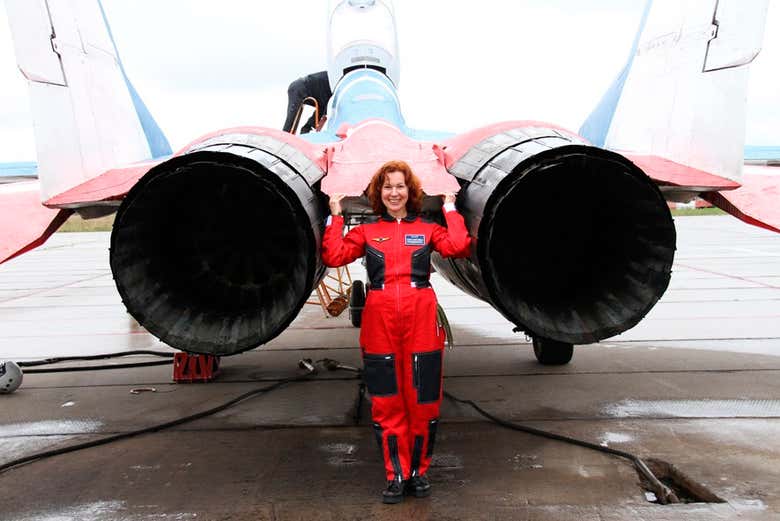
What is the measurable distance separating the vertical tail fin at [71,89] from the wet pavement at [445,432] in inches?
69.7

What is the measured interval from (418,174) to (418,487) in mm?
1540

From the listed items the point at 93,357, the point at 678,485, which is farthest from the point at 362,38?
the point at 678,485

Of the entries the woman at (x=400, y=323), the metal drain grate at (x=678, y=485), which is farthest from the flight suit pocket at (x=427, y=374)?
the metal drain grate at (x=678, y=485)

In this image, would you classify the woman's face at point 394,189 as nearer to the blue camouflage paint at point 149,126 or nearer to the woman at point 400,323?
the woman at point 400,323

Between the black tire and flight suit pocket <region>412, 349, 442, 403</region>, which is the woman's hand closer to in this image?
flight suit pocket <region>412, 349, 442, 403</region>

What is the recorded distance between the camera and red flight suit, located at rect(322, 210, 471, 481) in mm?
3424

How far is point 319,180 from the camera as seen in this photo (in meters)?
3.40

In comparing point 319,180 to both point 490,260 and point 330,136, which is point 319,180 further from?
point 330,136

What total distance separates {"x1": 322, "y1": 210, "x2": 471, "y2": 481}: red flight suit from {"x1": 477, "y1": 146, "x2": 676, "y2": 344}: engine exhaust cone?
39 centimetres

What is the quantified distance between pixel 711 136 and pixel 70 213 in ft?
13.4

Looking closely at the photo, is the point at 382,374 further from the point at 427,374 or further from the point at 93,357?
the point at 93,357

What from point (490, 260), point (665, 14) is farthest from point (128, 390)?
point (665, 14)

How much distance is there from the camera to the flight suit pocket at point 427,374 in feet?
11.2

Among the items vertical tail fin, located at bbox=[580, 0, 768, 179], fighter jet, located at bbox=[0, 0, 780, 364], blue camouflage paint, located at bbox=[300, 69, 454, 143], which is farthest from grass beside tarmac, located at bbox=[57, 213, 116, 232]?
vertical tail fin, located at bbox=[580, 0, 768, 179]
